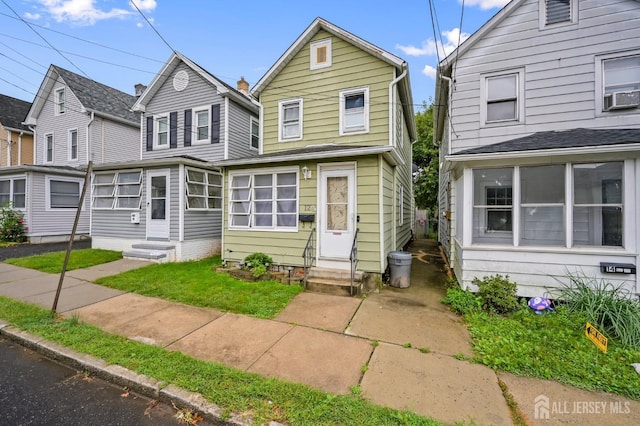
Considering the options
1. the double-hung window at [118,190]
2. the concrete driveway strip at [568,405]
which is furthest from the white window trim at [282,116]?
the concrete driveway strip at [568,405]

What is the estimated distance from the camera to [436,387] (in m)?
2.97

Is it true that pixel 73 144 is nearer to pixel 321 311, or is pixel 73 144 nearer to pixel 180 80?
pixel 180 80

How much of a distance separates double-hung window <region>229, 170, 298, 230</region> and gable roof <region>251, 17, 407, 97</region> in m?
3.39

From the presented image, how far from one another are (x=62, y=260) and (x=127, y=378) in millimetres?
8402

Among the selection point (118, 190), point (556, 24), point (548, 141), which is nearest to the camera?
point (548, 141)

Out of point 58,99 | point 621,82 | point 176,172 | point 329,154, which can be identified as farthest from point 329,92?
point 58,99

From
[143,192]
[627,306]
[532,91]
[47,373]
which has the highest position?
[532,91]

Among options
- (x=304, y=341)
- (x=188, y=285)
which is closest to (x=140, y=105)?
(x=188, y=285)

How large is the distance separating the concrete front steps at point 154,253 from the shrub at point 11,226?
7040 millimetres

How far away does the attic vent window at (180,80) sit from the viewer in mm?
11369

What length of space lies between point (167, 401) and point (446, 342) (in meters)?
3.59

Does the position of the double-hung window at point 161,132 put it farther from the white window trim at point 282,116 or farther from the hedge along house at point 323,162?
the white window trim at point 282,116

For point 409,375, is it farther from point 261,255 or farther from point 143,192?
point 143,192

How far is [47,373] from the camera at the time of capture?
327 cm
